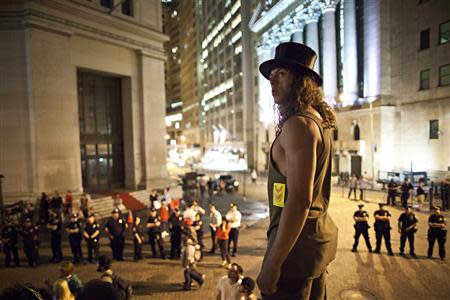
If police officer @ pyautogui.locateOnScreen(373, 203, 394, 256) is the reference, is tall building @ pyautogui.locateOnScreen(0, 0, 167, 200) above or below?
above

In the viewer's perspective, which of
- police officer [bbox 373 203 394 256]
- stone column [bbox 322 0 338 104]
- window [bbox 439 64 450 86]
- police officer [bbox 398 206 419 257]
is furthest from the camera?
stone column [bbox 322 0 338 104]

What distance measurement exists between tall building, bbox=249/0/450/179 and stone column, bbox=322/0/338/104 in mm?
120

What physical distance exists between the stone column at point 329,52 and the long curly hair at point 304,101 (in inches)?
1565

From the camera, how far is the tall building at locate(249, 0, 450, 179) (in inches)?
1131

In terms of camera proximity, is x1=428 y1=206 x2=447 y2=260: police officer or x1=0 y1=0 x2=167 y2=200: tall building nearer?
x1=428 y1=206 x2=447 y2=260: police officer

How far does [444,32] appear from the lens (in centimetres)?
2783

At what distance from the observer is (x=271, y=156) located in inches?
89.1

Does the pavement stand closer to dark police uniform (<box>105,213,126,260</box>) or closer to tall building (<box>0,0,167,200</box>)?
dark police uniform (<box>105,213,126,260</box>)

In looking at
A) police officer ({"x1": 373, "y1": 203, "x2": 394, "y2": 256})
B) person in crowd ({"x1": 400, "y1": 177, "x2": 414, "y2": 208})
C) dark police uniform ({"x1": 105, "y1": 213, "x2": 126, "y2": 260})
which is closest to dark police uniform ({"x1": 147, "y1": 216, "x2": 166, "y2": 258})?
dark police uniform ({"x1": 105, "y1": 213, "x2": 126, "y2": 260})

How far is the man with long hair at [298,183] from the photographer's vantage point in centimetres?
195

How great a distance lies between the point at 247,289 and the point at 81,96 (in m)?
22.0

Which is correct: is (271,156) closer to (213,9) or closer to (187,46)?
(213,9)

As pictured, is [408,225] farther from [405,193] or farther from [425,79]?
[425,79]

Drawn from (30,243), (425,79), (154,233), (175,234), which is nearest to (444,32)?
(425,79)
